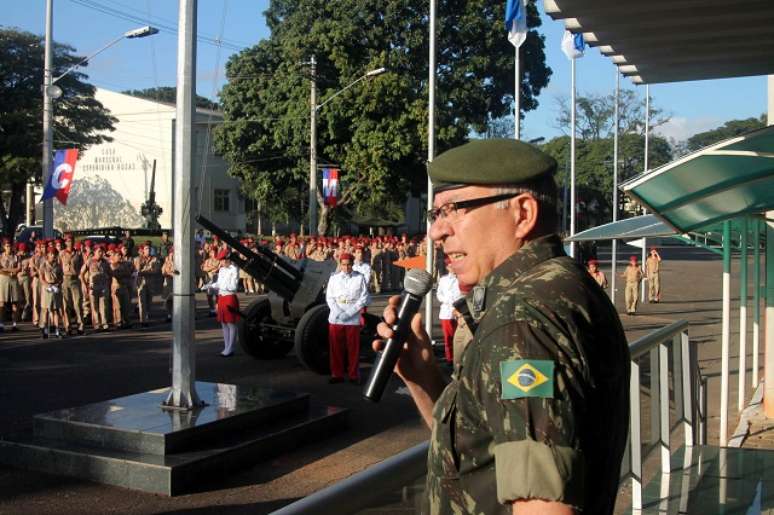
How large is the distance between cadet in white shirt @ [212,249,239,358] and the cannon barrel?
1.92 ft

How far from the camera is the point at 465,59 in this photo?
4422 centimetres

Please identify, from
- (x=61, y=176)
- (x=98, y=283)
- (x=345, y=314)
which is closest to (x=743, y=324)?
(x=345, y=314)

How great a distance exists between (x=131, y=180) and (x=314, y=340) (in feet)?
168

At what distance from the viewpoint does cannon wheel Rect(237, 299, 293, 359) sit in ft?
49.0

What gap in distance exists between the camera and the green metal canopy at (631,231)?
9.83 metres

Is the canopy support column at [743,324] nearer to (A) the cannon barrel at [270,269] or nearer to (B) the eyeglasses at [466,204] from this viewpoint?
(A) the cannon barrel at [270,269]

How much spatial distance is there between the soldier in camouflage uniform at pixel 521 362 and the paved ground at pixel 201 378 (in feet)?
18.2

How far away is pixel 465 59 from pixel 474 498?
4397 centimetres

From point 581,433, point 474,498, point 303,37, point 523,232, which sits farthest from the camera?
point 303,37

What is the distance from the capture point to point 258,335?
15.0 m

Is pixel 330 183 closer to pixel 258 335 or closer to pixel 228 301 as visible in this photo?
pixel 228 301

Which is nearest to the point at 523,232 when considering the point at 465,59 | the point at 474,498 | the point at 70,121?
the point at 474,498

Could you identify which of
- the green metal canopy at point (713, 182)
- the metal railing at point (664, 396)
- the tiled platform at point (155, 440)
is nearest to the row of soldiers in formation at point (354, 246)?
the tiled platform at point (155, 440)

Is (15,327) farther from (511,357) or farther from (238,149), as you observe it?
(238,149)
